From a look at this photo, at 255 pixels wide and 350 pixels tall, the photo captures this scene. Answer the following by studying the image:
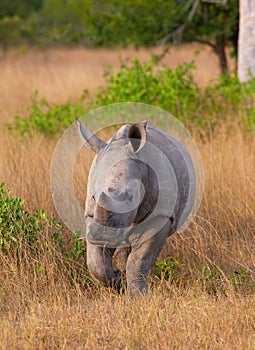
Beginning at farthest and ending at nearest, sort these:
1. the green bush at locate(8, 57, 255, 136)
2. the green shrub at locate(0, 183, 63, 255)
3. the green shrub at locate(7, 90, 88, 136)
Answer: the green bush at locate(8, 57, 255, 136)
the green shrub at locate(7, 90, 88, 136)
the green shrub at locate(0, 183, 63, 255)

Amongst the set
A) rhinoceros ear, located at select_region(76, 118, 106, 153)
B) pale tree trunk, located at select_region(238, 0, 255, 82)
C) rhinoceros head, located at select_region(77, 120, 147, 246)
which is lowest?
rhinoceros head, located at select_region(77, 120, 147, 246)

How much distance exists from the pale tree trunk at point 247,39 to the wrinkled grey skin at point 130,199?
4.78 meters

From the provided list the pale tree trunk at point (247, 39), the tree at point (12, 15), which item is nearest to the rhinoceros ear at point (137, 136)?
the pale tree trunk at point (247, 39)

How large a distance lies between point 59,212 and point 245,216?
1601 millimetres

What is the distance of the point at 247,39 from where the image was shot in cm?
927

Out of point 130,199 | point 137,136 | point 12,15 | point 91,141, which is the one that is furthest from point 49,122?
point 12,15

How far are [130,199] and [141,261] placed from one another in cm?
70

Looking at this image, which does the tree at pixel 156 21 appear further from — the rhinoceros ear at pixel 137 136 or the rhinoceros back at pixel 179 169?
the rhinoceros ear at pixel 137 136

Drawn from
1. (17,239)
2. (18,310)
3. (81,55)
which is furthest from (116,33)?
(81,55)

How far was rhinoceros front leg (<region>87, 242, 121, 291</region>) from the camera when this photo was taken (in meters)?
4.21

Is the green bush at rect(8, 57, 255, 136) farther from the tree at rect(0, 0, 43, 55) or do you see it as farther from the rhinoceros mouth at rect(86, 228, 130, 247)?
the tree at rect(0, 0, 43, 55)

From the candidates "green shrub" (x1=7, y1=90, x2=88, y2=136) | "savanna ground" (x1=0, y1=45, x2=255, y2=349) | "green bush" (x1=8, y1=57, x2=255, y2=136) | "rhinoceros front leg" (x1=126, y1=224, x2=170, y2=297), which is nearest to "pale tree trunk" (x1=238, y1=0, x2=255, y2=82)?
"green bush" (x1=8, y1=57, x2=255, y2=136)

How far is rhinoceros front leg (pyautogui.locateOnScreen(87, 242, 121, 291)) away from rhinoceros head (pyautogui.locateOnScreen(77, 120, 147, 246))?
328mm

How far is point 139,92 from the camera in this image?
29.4ft
